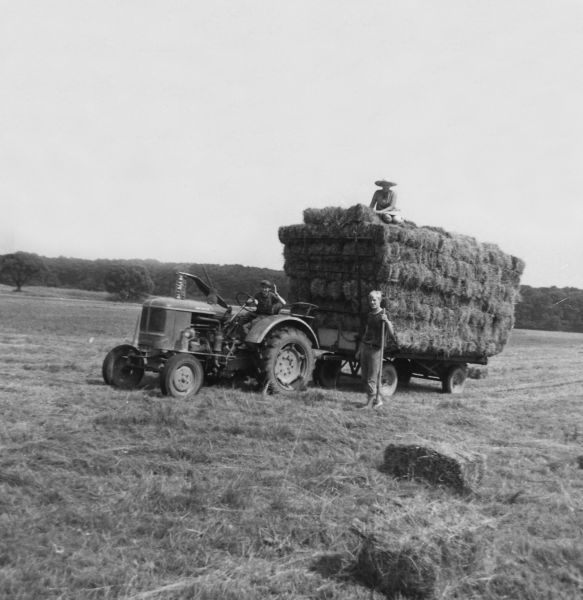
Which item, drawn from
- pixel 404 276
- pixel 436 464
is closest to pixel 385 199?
pixel 404 276

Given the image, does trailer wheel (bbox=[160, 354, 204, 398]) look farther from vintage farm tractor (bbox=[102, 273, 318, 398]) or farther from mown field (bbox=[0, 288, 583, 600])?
mown field (bbox=[0, 288, 583, 600])

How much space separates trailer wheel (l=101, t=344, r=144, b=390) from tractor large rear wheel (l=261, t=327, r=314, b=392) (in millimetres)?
1787

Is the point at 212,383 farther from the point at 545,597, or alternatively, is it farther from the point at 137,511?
the point at 545,597

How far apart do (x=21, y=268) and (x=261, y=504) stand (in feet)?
229

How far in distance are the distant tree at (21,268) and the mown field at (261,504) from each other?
Result: 64344mm

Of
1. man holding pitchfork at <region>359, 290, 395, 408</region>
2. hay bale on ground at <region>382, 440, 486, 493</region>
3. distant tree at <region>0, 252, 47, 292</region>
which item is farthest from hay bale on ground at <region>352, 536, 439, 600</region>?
distant tree at <region>0, 252, 47, 292</region>

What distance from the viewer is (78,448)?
579cm

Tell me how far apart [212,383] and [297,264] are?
2.62 m

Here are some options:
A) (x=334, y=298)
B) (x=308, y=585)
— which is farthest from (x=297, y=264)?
(x=308, y=585)

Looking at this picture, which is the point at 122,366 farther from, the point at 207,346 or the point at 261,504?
the point at 261,504

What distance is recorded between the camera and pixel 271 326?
9953 mm

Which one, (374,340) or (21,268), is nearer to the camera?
(374,340)

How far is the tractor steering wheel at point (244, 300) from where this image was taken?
1045 cm

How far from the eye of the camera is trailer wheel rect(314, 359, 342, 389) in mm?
11594
